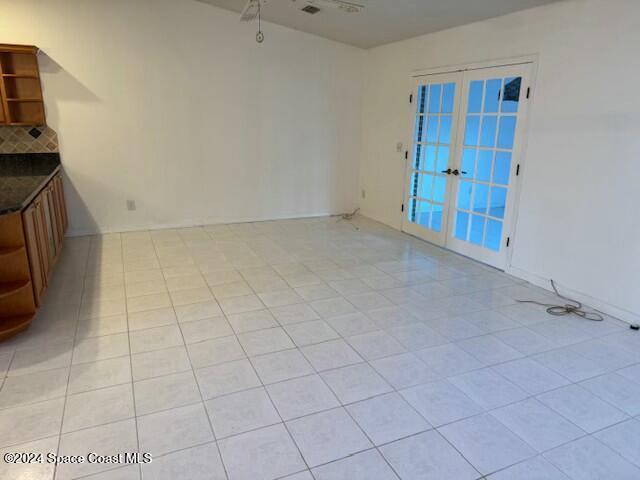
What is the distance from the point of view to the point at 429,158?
5.29 m

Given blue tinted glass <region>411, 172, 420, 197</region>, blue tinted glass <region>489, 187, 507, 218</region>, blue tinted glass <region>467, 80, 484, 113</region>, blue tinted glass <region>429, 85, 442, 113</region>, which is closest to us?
blue tinted glass <region>489, 187, 507, 218</region>

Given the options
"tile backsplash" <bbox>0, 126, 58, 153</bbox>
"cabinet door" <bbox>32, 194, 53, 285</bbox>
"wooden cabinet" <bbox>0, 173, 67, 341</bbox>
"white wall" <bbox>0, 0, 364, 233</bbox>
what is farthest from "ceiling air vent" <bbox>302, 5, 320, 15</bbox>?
"wooden cabinet" <bbox>0, 173, 67, 341</bbox>

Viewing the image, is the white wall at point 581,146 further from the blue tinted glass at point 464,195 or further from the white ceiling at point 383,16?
the blue tinted glass at point 464,195

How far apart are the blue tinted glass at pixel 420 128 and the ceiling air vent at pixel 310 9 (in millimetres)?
1682

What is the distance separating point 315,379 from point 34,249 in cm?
224

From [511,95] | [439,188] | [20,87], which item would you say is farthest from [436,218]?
[20,87]

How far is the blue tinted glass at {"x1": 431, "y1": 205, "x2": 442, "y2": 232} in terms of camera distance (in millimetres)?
5180

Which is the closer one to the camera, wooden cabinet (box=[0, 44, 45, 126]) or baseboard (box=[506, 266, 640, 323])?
baseboard (box=[506, 266, 640, 323])

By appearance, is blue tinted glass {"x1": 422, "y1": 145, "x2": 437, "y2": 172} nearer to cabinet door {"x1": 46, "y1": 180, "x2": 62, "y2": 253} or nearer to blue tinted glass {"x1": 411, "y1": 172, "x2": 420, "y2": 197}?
blue tinted glass {"x1": 411, "y1": 172, "x2": 420, "y2": 197}

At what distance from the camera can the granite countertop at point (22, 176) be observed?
2.93 metres

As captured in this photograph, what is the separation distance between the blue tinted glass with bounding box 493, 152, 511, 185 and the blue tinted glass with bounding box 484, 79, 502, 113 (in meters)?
0.44

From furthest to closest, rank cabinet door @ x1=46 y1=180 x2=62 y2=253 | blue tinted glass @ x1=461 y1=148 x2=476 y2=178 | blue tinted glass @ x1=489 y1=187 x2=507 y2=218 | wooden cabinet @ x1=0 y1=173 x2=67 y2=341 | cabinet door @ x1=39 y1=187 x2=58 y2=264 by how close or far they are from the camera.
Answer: blue tinted glass @ x1=461 y1=148 x2=476 y2=178 < blue tinted glass @ x1=489 y1=187 x2=507 y2=218 < cabinet door @ x1=46 y1=180 x2=62 y2=253 < cabinet door @ x1=39 y1=187 x2=58 y2=264 < wooden cabinet @ x1=0 y1=173 x2=67 y2=341

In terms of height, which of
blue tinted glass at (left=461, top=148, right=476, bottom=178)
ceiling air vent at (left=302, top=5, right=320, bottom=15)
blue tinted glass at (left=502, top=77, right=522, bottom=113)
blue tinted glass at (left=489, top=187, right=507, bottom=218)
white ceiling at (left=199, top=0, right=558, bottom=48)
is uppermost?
ceiling air vent at (left=302, top=5, right=320, bottom=15)

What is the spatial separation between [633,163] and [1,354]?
444 cm
